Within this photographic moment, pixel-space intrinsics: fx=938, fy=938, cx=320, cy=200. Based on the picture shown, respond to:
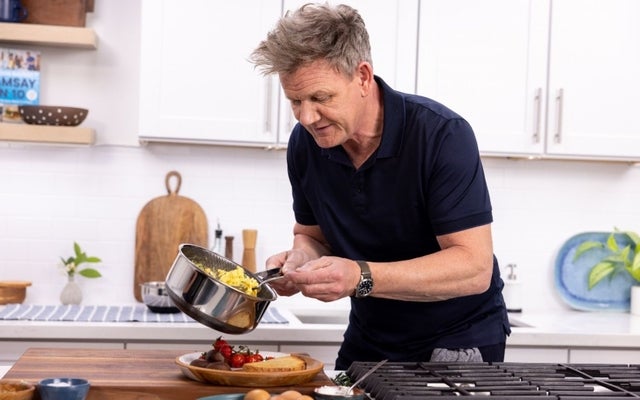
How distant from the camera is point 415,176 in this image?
2.35 metres

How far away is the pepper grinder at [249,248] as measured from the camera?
391cm

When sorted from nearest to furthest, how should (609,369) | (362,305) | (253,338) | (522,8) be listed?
1. (609,369)
2. (362,305)
3. (253,338)
4. (522,8)

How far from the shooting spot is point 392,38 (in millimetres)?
3654

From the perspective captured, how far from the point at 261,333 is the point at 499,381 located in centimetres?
144

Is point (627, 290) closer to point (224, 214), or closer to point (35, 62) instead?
point (224, 214)

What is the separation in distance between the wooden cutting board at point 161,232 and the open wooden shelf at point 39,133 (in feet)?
1.50

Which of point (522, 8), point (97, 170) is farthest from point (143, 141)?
point (522, 8)

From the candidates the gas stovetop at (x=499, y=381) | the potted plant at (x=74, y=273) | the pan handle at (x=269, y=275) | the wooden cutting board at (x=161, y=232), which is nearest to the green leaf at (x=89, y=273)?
the potted plant at (x=74, y=273)

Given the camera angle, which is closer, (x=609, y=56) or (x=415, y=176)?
(x=415, y=176)

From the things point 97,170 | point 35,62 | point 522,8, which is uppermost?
point 522,8

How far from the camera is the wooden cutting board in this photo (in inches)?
154

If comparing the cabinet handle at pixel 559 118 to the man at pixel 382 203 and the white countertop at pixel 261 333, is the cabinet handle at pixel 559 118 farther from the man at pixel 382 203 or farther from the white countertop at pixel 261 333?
the man at pixel 382 203

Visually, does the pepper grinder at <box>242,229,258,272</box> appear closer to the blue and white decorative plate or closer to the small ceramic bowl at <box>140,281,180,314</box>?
the small ceramic bowl at <box>140,281,180,314</box>

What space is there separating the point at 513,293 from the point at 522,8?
1.21 m
